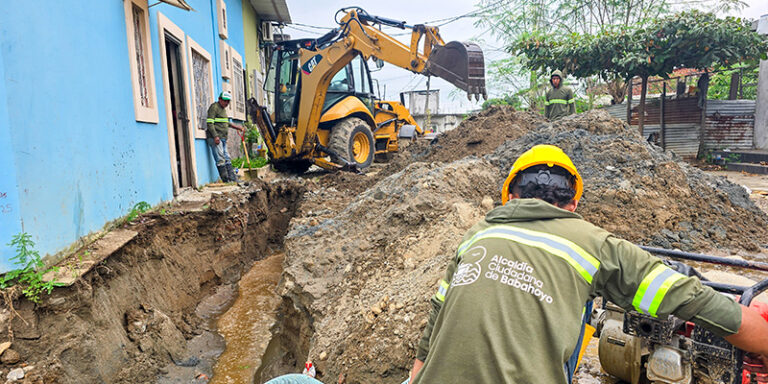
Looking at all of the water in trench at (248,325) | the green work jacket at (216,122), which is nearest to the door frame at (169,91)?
the green work jacket at (216,122)

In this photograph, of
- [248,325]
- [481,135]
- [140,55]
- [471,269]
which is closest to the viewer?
[471,269]

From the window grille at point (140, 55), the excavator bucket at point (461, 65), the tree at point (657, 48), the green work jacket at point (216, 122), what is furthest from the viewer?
the tree at point (657, 48)

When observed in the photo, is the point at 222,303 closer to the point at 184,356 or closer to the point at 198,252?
the point at 198,252

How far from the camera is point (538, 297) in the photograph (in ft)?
4.67

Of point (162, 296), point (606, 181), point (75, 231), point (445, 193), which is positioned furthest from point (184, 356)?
point (606, 181)

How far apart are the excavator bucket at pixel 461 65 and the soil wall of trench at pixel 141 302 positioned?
13.0 feet

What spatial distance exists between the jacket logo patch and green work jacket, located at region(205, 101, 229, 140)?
7412 mm

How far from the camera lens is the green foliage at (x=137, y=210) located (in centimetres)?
483

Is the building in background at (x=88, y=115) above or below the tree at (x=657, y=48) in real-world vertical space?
below

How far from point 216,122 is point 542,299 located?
7.80m

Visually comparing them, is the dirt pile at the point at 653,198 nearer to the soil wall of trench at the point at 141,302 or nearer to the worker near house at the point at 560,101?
the worker near house at the point at 560,101

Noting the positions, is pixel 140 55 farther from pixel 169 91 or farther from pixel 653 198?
pixel 653 198

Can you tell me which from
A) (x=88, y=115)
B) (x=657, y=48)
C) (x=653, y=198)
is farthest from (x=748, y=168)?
(x=88, y=115)

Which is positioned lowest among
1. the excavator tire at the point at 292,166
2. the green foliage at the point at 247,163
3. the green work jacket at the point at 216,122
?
the excavator tire at the point at 292,166
